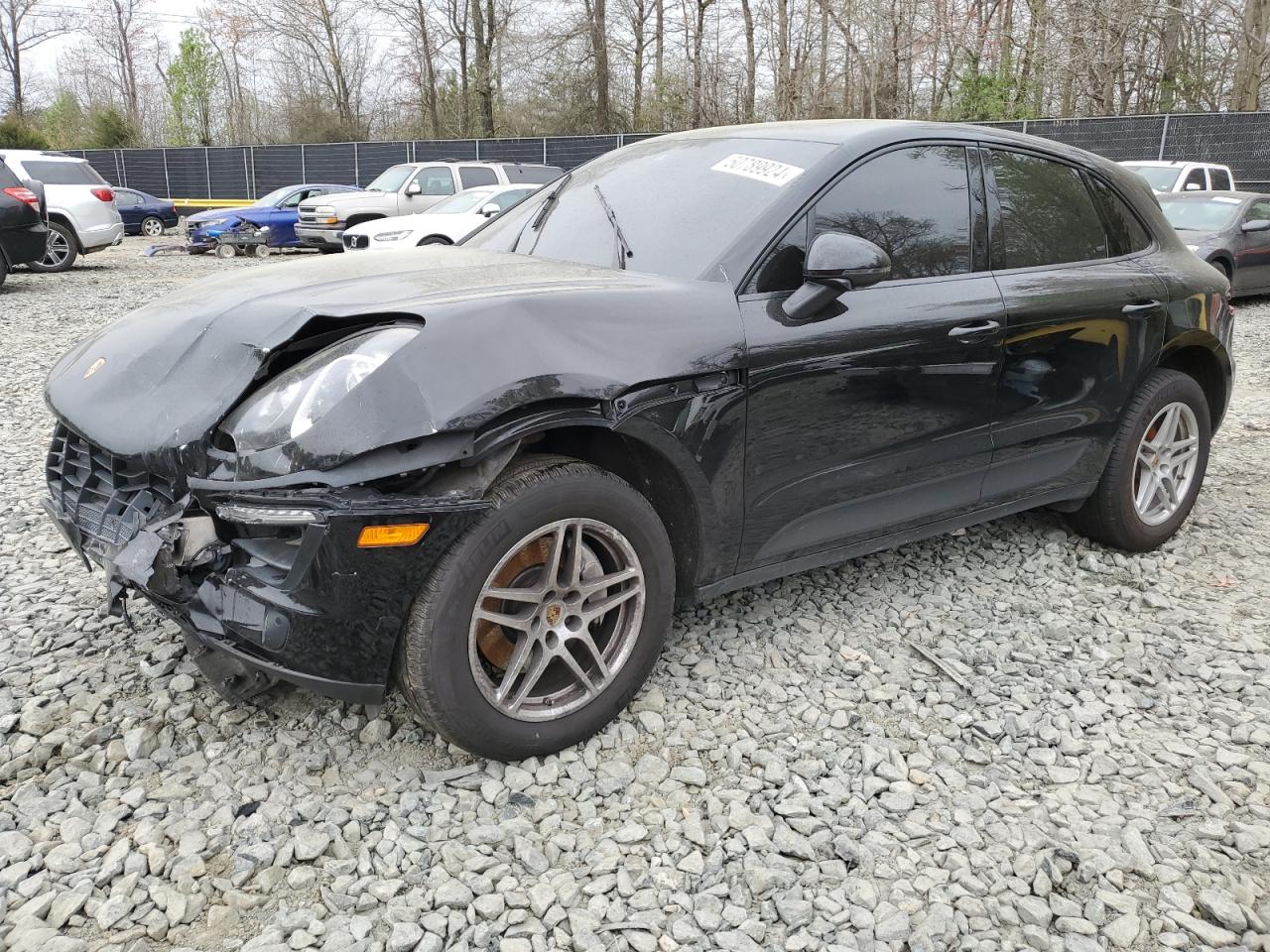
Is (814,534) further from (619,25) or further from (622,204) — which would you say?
(619,25)

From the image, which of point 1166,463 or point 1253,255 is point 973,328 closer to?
point 1166,463

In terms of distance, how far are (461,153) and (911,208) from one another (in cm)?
2772

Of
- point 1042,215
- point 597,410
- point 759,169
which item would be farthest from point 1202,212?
point 597,410

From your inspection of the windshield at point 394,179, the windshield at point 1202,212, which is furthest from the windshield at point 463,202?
the windshield at point 1202,212

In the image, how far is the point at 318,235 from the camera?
1842cm

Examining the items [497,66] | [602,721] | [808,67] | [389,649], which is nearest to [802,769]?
[602,721]

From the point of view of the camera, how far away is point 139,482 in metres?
2.51

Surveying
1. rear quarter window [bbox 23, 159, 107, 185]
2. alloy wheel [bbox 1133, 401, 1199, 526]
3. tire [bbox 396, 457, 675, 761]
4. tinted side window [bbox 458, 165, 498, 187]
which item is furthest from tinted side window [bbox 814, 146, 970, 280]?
tinted side window [bbox 458, 165, 498, 187]

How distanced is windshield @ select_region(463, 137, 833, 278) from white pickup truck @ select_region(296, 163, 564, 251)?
570 inches

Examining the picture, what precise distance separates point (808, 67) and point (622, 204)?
27615mm

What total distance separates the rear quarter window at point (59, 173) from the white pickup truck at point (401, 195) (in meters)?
3.95

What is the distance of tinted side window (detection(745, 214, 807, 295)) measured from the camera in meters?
2.86

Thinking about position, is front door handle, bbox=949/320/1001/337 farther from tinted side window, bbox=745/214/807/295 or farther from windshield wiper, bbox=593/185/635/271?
windshield wiper, bbox=593/185/635/271

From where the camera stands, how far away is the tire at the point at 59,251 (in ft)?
46.9
